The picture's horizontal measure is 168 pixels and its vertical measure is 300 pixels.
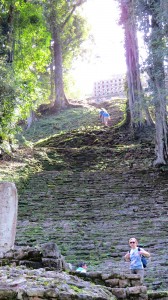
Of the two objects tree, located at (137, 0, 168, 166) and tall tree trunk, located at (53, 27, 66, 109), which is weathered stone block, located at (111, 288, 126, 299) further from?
tall tree trunk, located at (53, 27, 66, 109)

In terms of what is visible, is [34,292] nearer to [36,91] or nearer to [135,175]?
[135,175]

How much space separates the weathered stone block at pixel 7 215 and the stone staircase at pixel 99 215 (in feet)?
4.74

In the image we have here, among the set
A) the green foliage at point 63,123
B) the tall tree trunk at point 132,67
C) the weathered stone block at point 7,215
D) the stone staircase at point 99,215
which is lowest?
the stone staircase at point 99,215

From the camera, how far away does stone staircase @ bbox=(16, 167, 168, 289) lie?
819 centimetres

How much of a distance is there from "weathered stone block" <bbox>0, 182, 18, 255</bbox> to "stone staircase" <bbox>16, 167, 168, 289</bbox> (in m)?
1.45

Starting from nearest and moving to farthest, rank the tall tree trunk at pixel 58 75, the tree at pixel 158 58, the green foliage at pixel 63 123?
the tree at pixel 158 58, the green foliage at pixel 63 123, the tall tree trunk at pixel 58 75

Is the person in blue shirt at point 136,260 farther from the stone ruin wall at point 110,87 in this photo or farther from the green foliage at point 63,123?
the stone ruin wall at point 110,87

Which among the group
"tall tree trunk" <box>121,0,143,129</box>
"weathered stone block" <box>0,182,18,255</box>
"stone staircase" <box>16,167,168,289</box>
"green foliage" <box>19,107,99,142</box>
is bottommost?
"stone staircase" <box>16,167,168,289</box>

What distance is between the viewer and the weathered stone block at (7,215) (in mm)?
6641

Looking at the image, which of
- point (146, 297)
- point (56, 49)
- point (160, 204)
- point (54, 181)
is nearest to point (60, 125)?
point (56, 49)

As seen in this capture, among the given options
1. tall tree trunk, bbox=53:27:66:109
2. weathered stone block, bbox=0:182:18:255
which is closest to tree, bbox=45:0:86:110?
tall tree trunk, bbox=53:27:66:109

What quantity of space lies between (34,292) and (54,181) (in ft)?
33.4

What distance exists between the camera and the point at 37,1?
1975 cm

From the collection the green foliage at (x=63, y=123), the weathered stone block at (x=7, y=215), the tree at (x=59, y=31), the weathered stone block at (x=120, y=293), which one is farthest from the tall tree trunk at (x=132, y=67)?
the weathered stone block at (x=120, y=293)
